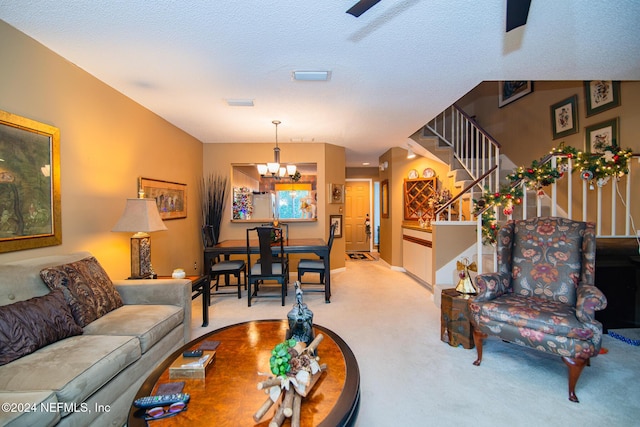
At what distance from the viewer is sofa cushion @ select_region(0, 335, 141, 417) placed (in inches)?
49.6

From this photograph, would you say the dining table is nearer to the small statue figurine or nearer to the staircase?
the staircase

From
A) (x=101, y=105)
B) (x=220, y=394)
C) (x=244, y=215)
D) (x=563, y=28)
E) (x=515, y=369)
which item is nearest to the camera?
(x=220, y=394)

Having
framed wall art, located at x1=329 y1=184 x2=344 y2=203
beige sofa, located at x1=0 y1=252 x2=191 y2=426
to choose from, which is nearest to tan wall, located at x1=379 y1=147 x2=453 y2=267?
framed wall art, located at x1=329 y1=184 x2=344 y2=203

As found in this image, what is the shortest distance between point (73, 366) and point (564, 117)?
543 cm

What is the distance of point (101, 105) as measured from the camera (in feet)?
8.75

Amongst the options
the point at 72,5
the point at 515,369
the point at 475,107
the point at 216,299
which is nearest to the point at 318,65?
the point at 72,5

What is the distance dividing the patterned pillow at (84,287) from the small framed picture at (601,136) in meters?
4.87

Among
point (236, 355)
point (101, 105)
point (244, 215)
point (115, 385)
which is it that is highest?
point (101, 105)

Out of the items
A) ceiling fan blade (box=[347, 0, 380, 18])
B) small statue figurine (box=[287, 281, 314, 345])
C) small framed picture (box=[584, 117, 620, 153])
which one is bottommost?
small statue figurine (box=[287, 281, 314, 345])

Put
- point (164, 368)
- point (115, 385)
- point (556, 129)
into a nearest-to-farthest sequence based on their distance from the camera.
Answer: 1. point (164, 368)
2. point (115, 385)
3. point (556, 129)

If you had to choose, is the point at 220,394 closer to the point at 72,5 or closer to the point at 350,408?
the point at 350,408

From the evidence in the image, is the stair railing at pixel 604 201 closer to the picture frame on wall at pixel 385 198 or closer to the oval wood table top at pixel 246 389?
Result: the oval wood table top at pixel 246 389

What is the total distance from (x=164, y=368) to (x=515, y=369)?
2.49m

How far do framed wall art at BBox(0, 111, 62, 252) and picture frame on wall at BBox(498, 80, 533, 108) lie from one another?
231 inches
